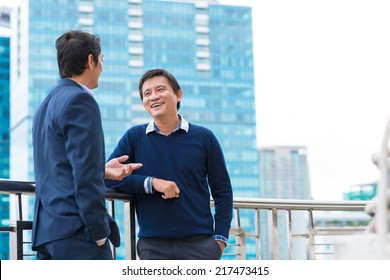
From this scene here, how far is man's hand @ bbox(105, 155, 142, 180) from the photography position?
245 centimetres

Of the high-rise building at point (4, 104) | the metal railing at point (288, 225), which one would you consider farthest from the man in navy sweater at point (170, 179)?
the high-rise building at point (4, 104)

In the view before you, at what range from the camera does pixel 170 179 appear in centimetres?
260

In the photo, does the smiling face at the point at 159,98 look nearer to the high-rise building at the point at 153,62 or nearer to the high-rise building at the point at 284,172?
the high-rise building at the point at 153,62

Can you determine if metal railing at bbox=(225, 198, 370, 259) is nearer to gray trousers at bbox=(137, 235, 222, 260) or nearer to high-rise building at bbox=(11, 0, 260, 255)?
gray trousers at bbox=(137, 235, 222, 260)

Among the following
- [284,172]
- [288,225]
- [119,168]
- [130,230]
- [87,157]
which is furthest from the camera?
[284,172]

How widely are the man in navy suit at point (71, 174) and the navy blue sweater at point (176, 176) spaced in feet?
1.45

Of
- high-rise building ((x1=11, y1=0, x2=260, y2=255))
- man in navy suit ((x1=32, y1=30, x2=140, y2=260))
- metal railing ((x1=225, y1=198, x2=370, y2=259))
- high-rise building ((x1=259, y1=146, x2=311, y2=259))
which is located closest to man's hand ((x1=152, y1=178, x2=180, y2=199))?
man in navy suit ((x1=32, y1=30, x2=140, y2=260))

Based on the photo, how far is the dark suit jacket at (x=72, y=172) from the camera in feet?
6.56

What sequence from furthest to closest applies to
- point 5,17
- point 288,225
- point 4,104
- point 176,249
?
point 5,17 < point 4,104 < point 288,225 < point 176,249

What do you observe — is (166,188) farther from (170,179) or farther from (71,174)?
(71,174)

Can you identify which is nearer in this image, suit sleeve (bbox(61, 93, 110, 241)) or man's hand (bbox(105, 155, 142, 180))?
suit sleeve (bbox(61, 93, 110, 241))

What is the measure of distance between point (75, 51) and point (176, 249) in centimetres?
82

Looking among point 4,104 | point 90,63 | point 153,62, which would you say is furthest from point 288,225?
point 4,104

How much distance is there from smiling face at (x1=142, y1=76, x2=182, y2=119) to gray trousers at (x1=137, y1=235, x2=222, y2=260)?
1.42 ft
